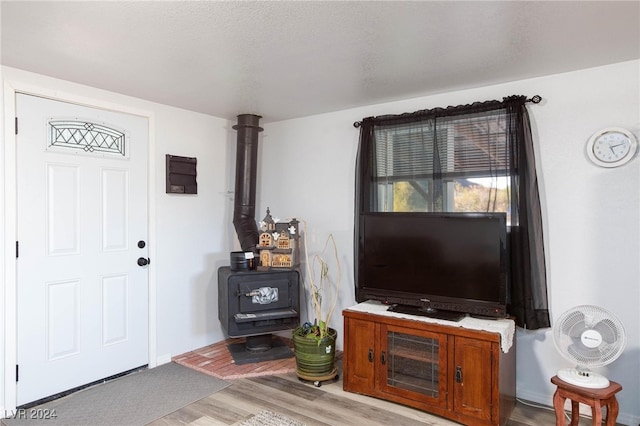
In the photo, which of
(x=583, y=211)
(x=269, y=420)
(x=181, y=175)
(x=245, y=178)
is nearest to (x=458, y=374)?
(x=269, y=420)

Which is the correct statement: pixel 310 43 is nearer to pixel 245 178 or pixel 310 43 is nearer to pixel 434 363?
pixel 245 178

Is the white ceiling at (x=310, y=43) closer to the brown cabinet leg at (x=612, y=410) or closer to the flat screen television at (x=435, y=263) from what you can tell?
the flat screen television at (x=435, y=263)

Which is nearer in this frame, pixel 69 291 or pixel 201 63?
pixel 201 63

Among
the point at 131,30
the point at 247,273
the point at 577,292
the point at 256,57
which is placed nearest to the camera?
the point at 131,30

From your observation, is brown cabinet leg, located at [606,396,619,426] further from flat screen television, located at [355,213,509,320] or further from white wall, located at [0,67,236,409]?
white wall, located at [0,67,236,409]

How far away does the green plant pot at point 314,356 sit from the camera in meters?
3.14

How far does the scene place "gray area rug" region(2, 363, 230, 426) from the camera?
263 cm

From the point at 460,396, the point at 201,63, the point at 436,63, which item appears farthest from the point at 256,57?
the point at 460,396

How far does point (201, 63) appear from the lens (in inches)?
102

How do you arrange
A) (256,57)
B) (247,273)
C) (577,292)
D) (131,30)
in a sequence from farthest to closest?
(247,273) → (577,292) → (256,57) → (131,30)

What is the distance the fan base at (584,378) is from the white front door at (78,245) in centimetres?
310

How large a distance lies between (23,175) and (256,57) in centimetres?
176

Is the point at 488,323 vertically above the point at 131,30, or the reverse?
the point at 131,30

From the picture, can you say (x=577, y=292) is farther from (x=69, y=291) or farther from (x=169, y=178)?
(x=69, y=291)
